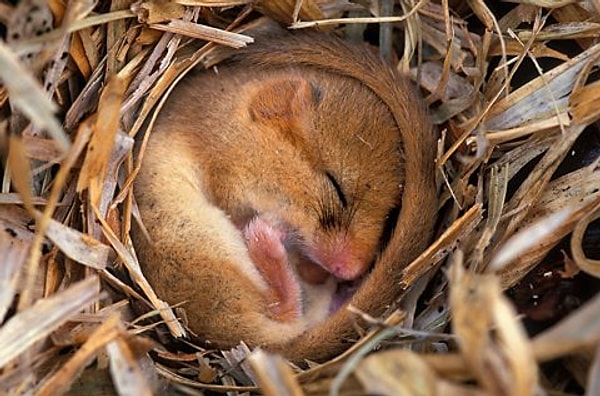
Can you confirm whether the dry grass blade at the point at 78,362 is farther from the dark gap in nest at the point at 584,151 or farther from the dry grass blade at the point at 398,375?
the dark gap in nest at the point at 584,151

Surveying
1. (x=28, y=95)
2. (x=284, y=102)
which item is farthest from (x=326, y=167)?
(x=28, y=95)

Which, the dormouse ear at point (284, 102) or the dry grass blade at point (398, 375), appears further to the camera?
the dormouse ear at point (284, 102)

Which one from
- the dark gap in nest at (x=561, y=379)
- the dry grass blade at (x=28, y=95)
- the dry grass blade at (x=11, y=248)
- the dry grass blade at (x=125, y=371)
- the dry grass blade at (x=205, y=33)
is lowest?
the dark gap in nest at (x=561, y=379)

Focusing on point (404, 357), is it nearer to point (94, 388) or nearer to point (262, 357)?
point (262, 357)

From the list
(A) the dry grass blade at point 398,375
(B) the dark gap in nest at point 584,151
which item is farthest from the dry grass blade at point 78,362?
(B) the dark gap in nest at point 584,151

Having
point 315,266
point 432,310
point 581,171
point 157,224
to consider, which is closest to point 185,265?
point 157,224

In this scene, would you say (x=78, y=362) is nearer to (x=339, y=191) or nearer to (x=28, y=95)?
(x=28, y=95)
